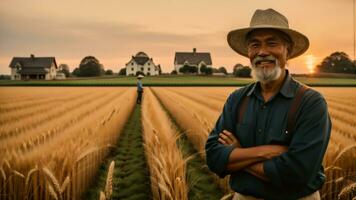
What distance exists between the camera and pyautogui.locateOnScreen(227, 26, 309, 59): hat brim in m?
2.98

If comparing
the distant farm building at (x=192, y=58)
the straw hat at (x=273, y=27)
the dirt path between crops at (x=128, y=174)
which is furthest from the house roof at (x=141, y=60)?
the straw hat at (x=273, y=27)

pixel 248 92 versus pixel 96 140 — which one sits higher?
pixel 248 92

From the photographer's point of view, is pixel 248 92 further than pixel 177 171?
No

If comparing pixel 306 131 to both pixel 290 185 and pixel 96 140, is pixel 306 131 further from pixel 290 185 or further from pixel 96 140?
pixel 96 140

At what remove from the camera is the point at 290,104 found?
9.03 feet

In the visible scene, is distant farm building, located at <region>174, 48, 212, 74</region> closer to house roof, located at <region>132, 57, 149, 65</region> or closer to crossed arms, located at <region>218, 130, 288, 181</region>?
house roof, located at <region>132, 57, 149, 65</region>

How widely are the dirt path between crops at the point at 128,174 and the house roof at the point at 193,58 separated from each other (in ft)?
337

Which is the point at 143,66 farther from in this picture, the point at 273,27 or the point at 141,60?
the point at 273,27

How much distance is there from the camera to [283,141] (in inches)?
109

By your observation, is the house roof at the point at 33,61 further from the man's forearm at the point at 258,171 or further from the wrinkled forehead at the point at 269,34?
the man's forearm at the point at 258,171

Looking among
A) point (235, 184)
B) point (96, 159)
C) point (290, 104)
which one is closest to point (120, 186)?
point (96, 159)

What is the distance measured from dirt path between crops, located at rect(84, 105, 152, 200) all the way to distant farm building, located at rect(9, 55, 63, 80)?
84894 millimetres

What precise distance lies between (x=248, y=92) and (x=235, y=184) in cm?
65

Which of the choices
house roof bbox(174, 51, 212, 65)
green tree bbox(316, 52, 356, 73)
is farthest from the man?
house roof bbox(174, 51, 212, 65)
